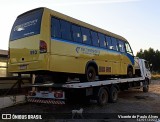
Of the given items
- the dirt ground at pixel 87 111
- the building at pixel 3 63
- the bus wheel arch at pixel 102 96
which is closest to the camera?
the dirt ground at pixel 87 111

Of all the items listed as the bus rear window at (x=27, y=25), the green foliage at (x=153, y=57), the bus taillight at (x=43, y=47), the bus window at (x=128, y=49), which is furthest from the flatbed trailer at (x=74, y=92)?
the green foliage at (x=153, y=57)

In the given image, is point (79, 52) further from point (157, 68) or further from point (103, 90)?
point (157, 68)

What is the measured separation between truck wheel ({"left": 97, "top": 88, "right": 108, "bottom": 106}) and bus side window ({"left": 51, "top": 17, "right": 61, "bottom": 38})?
11.8ft

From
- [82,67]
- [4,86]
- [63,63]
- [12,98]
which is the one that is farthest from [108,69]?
[4,86]

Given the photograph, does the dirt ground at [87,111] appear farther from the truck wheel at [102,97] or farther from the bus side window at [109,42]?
the bus side window at [109,42]

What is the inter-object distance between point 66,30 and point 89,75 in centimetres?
247

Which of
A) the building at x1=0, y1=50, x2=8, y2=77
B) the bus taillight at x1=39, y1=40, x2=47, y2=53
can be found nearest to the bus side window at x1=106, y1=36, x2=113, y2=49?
the bus taillight at x1=39, y1=40, x2=47, y2=53

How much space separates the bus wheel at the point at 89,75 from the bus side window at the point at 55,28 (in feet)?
8.14

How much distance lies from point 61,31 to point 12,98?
4592 millimetres

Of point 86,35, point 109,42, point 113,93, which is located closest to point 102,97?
point 113,93

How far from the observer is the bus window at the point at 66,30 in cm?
1003

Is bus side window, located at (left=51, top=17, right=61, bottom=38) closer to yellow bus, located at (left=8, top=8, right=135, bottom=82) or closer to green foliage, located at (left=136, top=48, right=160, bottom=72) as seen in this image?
yellow bus, located at (left=8, top=8, right=135, bottom=82)

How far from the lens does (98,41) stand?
1276 cm

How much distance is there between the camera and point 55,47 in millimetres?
9383
